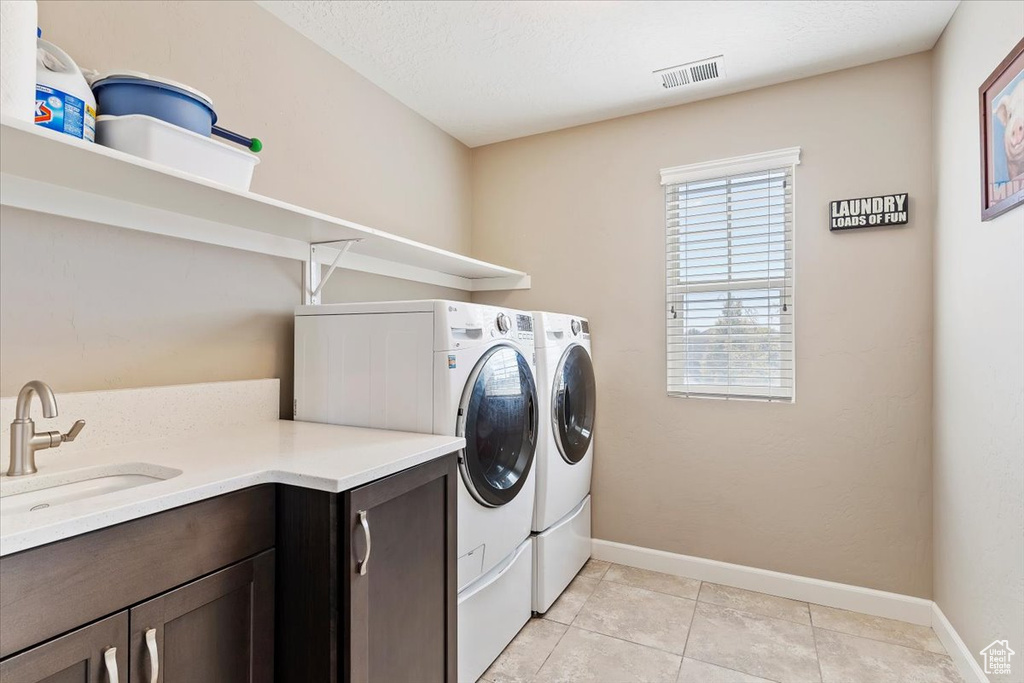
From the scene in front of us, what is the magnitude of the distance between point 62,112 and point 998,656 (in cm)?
289

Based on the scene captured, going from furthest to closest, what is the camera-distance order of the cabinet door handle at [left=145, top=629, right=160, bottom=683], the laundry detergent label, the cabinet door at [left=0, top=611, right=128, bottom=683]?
the laundry detergent label → the cabinet door handle at [left=145, top=629, right=160, bottom=683] → the cabinet door at [left=0, top=611, right=128, bottom=683]

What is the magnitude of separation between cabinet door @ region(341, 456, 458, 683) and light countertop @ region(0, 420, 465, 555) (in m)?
0.06

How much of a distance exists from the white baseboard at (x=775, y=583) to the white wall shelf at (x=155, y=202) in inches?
73.1

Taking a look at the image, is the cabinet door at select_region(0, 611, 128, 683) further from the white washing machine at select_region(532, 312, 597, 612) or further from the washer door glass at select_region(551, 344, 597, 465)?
the washer door glass at select_region(551, 344, 597, 465)

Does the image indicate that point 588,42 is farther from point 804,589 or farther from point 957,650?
point 957,650

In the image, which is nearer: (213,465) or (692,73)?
(213,465)

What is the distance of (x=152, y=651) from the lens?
93 centimetres

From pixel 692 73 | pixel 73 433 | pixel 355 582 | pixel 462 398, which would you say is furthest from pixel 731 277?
pixel 73 433

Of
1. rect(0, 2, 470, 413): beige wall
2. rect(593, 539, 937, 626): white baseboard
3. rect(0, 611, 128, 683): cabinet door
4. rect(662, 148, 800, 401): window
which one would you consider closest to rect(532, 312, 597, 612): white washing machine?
rect(593, 539, 937, 626): white baseboard

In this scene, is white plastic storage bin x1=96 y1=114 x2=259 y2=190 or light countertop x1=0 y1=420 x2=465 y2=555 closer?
light countertop x1=0 y1=420 x2=465 y2=555

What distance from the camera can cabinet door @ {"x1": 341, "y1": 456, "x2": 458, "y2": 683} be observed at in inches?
45.2

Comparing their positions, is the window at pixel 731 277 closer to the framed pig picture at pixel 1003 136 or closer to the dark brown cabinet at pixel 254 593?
the framed pig picture at pixel 1003 136

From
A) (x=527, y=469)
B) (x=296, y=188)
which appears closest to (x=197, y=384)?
(x=296, y=188)

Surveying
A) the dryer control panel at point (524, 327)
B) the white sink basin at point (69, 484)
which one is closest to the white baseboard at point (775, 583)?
the dryer control panel at point (524, 327)
